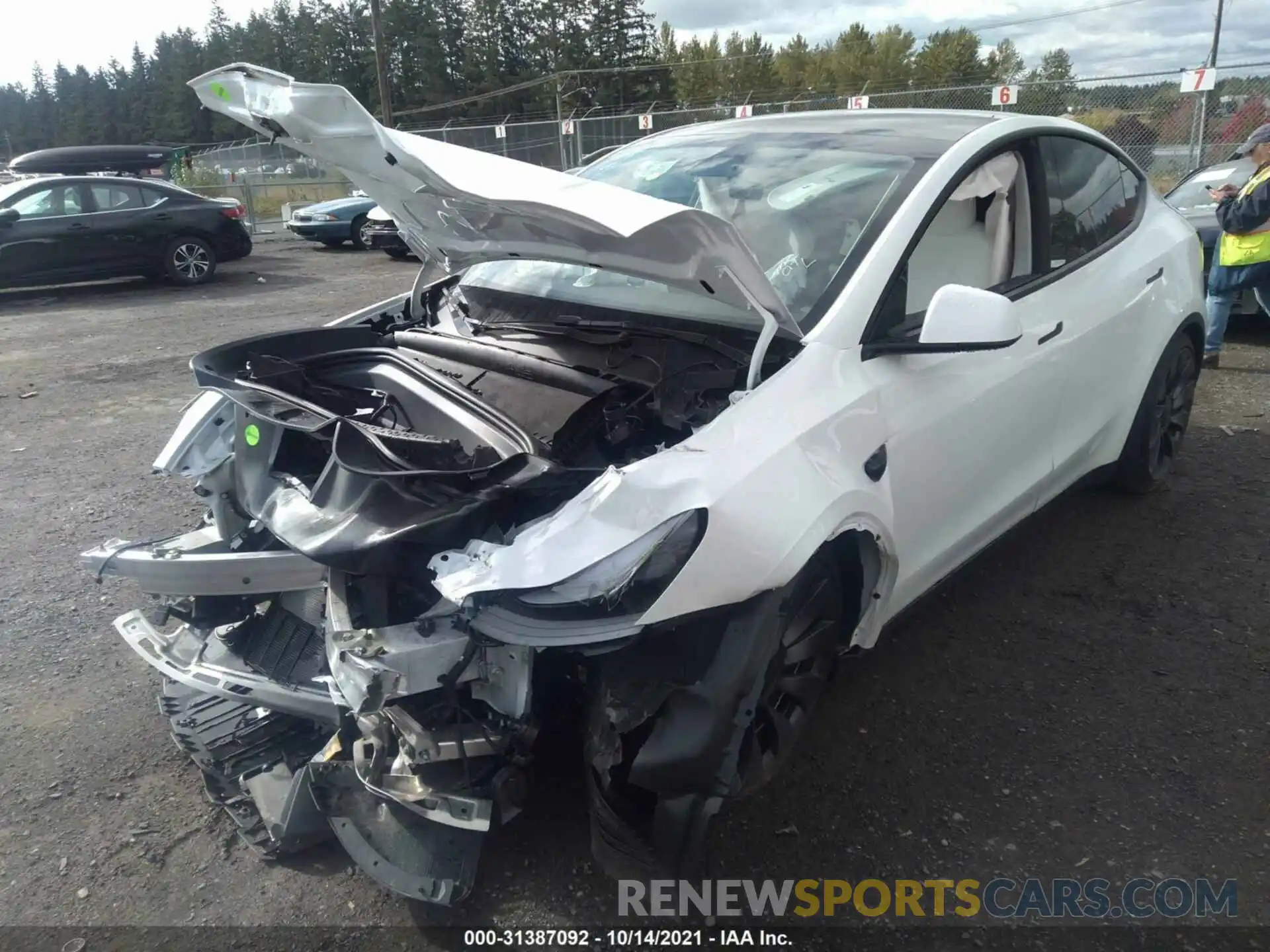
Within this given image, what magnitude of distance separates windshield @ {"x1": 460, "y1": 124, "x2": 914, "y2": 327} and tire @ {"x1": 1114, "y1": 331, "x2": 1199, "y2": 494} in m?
1.89

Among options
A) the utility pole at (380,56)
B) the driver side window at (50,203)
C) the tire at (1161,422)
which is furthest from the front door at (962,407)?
the utility pole at (380,56)

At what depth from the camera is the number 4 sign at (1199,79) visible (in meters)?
12.2

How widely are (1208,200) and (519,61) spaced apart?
65856 mm

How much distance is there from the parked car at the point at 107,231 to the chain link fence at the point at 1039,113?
1.81 m

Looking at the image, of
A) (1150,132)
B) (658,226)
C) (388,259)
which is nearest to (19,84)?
(388,259)

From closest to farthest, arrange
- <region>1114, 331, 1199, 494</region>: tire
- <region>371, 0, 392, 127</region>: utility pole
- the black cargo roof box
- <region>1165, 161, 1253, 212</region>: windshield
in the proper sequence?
<region>1114, 331, 1199, 494</region>: tire < <region>1165, 161, 1253, 212</region>: windshield < the black cargo roof box < <region>371, 0, 392, 127</region>: utility pole

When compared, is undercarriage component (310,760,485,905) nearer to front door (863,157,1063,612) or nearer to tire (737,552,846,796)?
tire (737,552,846,796)

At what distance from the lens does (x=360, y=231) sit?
16.3 metres

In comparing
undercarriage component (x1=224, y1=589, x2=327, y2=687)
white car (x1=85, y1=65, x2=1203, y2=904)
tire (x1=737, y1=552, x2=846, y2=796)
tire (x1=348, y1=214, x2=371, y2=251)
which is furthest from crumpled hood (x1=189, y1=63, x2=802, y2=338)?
tire (x1=348, y1=214, x2=371, y2=251)

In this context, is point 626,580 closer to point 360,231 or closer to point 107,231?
point 107,231

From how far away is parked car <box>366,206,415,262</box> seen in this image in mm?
14359

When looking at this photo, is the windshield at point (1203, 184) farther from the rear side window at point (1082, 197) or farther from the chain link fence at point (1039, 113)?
the rear side window at point (1082, 197)

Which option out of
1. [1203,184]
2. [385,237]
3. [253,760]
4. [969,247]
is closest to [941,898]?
[253,760]

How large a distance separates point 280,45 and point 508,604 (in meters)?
84.4
